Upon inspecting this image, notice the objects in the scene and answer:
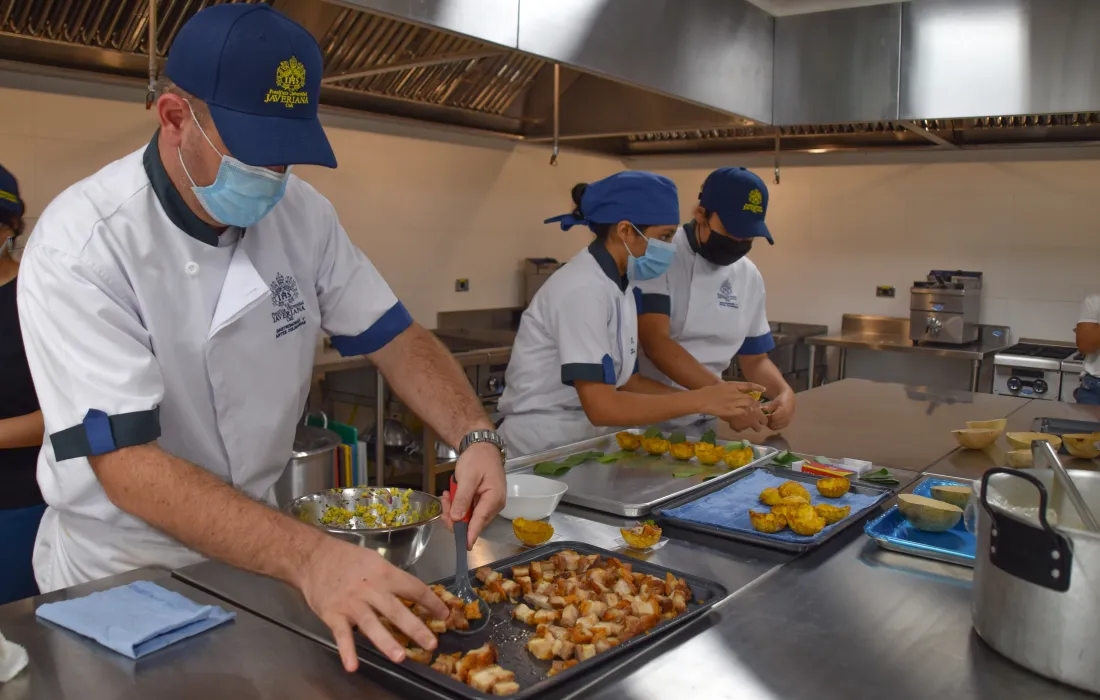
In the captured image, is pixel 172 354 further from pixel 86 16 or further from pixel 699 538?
pixel 86 16

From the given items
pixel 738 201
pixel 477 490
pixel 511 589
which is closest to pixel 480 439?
pixel 477 490

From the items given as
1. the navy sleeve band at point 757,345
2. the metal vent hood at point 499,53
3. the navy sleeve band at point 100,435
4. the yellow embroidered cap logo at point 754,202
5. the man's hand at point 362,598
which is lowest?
the man's hand at point 362,598

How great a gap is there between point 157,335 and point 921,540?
150cm

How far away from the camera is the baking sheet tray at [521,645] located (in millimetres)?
1137

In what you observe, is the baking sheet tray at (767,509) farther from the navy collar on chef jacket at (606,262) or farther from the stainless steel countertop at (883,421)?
the navy collar on chef jacket at (606,262)

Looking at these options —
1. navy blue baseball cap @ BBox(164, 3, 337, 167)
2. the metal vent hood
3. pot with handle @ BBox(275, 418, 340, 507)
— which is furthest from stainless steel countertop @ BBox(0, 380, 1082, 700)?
pot with handle @ BBox(275, 418, 340, 507)

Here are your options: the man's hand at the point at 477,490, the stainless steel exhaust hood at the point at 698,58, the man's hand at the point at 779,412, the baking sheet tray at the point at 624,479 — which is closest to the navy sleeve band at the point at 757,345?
the man's hand at the point at 779,412

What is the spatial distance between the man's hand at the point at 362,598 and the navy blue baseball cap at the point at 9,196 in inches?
68.7

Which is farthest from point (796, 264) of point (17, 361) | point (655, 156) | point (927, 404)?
point (17, 361)

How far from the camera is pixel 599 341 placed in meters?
2.62

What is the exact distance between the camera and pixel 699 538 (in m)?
1.76

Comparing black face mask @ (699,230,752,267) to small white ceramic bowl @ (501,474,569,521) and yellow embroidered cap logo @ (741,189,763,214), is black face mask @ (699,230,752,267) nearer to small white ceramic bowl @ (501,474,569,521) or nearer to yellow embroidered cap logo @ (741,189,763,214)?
yellow embroidered cap logo @ (741,189,763,214)

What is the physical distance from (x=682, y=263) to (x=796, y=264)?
314 cm

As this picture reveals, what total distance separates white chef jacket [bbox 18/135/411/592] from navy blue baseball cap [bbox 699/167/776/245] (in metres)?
1.56
